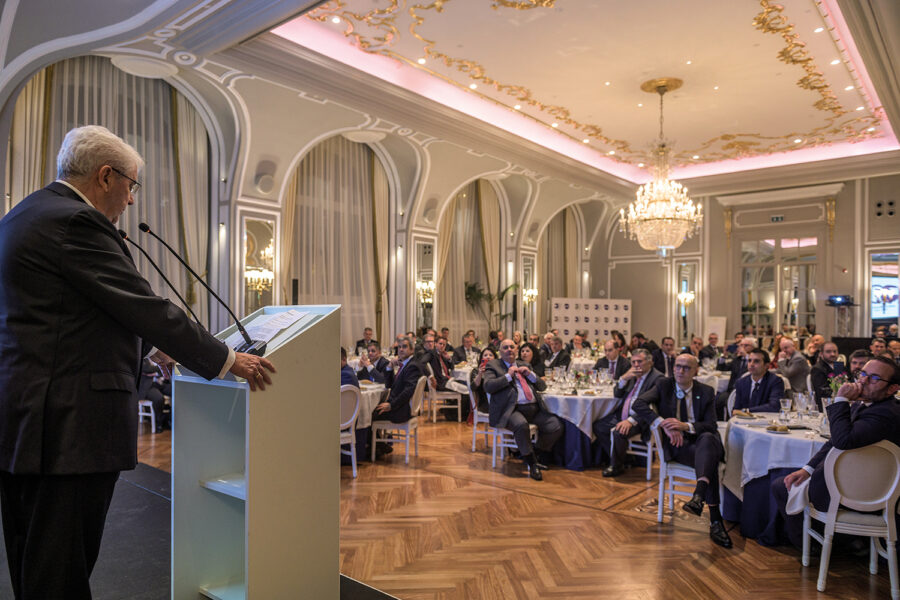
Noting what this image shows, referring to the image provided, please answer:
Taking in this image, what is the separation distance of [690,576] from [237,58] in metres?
6.52

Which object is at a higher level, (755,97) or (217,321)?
(755,97)

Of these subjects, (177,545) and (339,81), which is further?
(339,81)

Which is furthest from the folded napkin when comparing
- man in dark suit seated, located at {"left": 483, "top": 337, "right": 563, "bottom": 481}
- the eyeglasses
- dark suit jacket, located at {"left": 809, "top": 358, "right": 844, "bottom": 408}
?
the eyeglasses

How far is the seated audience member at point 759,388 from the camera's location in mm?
5461

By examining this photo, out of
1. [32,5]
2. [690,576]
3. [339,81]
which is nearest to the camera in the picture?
[690,576]

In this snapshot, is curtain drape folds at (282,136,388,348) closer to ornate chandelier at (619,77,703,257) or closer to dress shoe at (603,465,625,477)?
ornate chandelier at (619,77,703,257)

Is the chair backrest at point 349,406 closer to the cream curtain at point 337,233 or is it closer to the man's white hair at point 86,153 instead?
the man's white hair at point 86,153

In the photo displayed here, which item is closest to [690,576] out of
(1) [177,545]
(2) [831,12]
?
(1) [177,545]

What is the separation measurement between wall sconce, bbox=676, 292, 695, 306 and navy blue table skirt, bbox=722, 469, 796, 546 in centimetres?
1190

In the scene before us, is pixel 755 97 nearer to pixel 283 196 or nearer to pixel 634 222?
pixel 634 222

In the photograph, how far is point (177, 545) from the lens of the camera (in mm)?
2270

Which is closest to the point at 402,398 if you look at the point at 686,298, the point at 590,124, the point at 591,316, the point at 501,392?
the point at 501,392

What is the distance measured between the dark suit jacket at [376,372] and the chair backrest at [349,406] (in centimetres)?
178

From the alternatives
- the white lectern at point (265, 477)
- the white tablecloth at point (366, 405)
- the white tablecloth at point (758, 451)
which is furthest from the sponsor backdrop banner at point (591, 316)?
the white lectern at point (265, 477)
